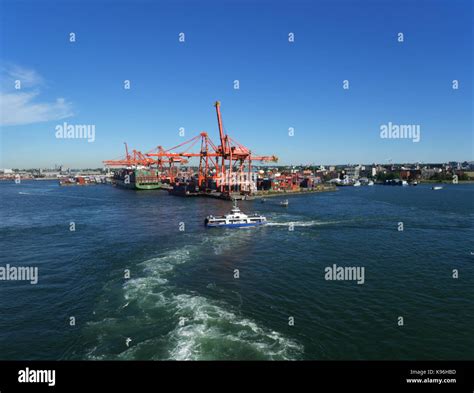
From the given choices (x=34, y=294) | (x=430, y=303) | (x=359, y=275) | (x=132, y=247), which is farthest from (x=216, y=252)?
(x=430, y=303)

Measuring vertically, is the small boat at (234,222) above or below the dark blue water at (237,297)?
above

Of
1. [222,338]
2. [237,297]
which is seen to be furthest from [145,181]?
[222,338]

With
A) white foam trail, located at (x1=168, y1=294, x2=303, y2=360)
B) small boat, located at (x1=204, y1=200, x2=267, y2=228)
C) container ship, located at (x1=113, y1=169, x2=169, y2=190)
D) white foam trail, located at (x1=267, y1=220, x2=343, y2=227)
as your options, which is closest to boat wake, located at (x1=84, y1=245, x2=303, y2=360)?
white foam trail, located at (x1=168, y1=294, x2=303, y2=360)

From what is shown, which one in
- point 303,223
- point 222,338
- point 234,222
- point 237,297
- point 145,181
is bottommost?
point 222,338

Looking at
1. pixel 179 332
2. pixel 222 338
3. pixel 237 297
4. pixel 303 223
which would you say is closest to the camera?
pixel 222 338

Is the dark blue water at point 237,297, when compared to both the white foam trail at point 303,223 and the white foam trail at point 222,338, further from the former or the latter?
the white foam trail at point 303,223

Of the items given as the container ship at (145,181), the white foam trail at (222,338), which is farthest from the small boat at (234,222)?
the container ship at (145,181)

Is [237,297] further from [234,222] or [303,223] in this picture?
[303,223]
